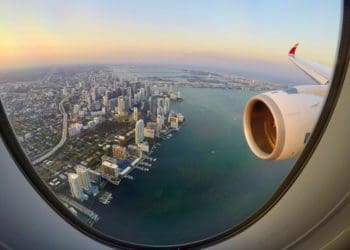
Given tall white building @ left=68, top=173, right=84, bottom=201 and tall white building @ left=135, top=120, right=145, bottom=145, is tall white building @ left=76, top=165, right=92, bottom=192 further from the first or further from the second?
tall white building @ left=135, top=120, right=145, bottom=145

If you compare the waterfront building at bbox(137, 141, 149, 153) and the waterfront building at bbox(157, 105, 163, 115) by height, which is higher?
the waterfront building at bbox(157, 105, 163, 115)

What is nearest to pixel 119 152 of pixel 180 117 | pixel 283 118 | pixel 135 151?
pixel 135 151

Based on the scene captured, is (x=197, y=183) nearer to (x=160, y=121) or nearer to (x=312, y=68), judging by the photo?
(x=160, y=121)

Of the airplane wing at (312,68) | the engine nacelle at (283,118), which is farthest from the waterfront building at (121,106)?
the airplane wing at (312,68)

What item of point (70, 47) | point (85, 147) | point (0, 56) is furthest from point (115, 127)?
point (0, 56)

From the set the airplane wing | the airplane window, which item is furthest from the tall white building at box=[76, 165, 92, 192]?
the airplane wing

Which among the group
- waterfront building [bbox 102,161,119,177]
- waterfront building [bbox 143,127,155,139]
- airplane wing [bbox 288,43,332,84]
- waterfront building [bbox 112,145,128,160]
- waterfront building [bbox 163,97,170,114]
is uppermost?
airplane wing [bbox 288,43,332,84]
